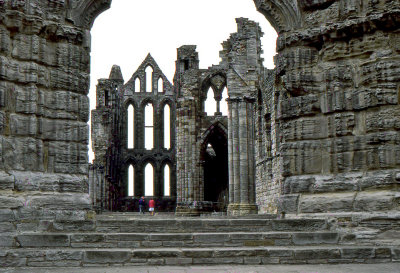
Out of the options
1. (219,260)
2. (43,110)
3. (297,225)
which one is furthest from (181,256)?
(43,110)

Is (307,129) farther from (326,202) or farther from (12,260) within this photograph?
(12,260)

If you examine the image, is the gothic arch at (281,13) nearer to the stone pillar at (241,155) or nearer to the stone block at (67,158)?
the stone block at (67,158)

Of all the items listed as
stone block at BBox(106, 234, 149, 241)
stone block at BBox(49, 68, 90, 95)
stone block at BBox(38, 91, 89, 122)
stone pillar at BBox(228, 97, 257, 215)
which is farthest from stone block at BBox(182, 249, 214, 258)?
stone pillar at BBox(228, 97, 257, 215)

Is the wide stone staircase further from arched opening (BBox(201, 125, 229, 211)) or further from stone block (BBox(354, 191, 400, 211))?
arched opening (BBox(201, 125, 229, 211))

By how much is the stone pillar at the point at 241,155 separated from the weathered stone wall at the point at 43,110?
16602 millimetres

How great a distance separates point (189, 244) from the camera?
28.0 feet

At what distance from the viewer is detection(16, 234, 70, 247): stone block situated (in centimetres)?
826

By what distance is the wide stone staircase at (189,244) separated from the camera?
779 cm

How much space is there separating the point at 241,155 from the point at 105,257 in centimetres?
1958

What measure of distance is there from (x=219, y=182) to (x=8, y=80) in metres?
35.8

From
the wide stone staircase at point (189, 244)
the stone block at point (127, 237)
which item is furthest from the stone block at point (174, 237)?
the stone block at point (127, 237)

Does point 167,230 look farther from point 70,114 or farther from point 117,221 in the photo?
point 70,114

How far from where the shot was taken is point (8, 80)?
9.79 meters

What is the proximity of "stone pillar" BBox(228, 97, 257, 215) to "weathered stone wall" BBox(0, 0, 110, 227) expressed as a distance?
16.6 m
